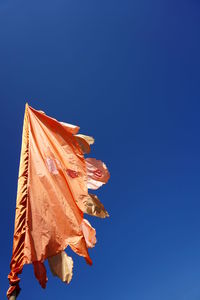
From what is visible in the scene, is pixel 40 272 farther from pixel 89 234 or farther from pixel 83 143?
pixel 83 143

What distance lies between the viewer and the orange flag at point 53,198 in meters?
4.61

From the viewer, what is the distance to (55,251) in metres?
4.81

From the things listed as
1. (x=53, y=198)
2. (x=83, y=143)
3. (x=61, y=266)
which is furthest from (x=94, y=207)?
(x=83, y=143)

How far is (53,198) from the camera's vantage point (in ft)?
18.2

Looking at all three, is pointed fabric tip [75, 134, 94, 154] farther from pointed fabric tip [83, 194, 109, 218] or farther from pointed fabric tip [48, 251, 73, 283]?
pointed fabric tip [48, 251, 73, 283]

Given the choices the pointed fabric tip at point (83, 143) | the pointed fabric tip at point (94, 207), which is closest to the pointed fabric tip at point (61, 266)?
the pointed fabric tip at point (94, 207)

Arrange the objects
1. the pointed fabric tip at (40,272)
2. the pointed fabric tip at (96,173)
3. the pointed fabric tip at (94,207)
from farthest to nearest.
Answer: the pointed fabric tip at (96,173) < the pointed fabric tip at (94,207) < the pointed fabric tip at (40,272)

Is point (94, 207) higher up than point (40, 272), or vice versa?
point (94, 207)

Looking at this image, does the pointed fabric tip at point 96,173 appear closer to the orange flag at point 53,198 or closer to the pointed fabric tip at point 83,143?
the orange flag at point 53,198

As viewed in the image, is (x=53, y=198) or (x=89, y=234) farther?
(x=89, y=234)

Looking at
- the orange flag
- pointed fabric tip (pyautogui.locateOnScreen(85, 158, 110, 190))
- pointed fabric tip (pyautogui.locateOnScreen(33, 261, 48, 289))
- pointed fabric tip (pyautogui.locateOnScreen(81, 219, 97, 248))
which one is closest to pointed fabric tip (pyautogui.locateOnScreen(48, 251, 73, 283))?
the orange flag

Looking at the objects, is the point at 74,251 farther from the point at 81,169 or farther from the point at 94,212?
the point at 81,169

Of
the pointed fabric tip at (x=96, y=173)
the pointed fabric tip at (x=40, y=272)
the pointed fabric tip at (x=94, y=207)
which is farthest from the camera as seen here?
the pointed fabric tip at (x=96, y=173)

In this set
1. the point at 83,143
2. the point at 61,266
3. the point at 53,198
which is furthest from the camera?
the point at 83,143
